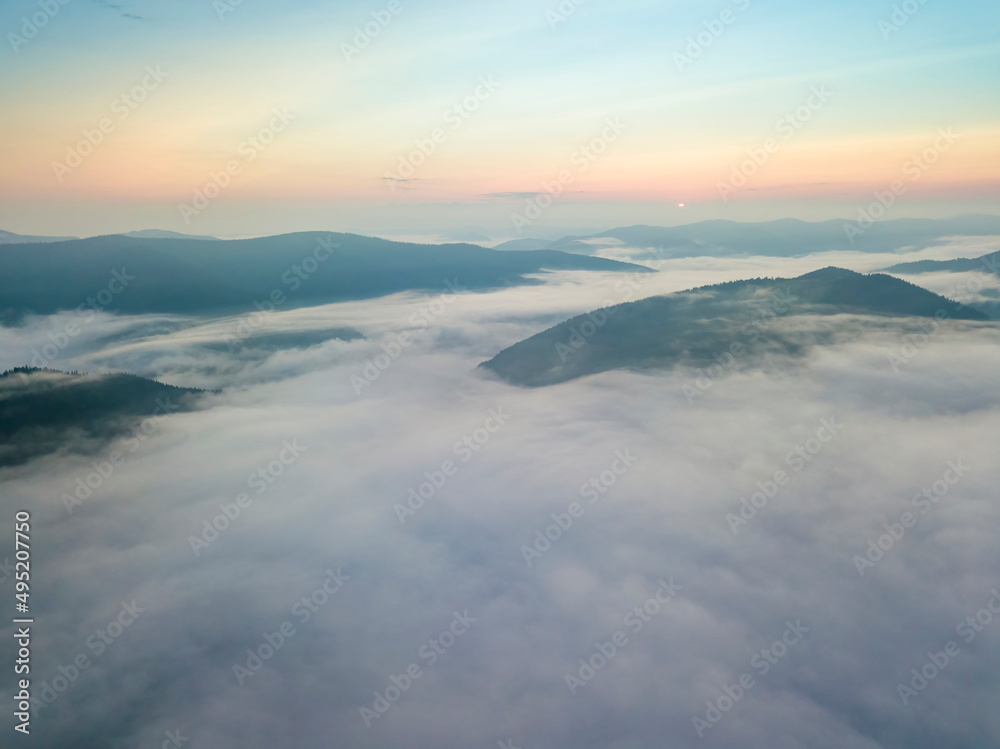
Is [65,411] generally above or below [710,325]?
below

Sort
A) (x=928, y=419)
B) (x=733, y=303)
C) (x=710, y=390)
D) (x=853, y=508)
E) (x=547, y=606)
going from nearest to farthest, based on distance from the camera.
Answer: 1. (x=547, y=606)
2. (x=853, y=508)
3. (x=928, y=419)
4. (x=710, y=390)
5. (x=733, y=303)

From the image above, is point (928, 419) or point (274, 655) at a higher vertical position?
point (928, 419)

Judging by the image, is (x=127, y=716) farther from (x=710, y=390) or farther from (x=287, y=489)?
(x=710, y=390)

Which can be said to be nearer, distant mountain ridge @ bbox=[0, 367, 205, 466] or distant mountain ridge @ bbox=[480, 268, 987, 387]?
distant mountain ridge @ bbox=[0, 367, 205, 466]

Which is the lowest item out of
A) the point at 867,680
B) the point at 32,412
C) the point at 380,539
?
the point at 867,680

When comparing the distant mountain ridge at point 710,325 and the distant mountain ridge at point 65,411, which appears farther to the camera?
the distant mountain ridge at point 710,325

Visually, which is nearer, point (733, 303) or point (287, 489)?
point (287, 489)

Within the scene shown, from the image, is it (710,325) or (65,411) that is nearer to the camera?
(65,411)

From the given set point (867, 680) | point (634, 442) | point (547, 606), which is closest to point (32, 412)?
point (547, 606)
